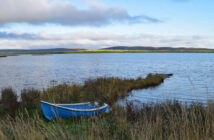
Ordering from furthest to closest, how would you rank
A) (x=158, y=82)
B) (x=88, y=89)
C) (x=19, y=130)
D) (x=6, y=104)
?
(x=158, y=82) → (x=88, y=89) → (x=6, y=104) → (x=19, y=130)

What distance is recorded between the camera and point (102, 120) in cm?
747

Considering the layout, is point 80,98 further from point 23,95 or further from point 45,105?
point 45,105

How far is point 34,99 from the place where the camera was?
11.7 m

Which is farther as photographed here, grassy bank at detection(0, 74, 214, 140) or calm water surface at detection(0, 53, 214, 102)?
calm water surface at detection(0, 53, 214, 102)

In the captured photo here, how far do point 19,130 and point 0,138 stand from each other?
0.40 metres

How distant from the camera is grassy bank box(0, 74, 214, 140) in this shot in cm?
432

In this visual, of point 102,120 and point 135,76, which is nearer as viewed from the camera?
point 102,120

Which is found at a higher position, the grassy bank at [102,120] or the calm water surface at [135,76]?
the grassy bank at [102,120]

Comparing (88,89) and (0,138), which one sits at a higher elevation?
(0,138)

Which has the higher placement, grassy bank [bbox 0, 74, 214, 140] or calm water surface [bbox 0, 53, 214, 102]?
grassy bank [bbox 0, 74, 214, 140]

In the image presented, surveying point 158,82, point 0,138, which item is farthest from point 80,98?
point 158,82

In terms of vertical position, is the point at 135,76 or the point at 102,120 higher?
the point at 102,120

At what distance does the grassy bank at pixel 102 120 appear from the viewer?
4320 millimetres

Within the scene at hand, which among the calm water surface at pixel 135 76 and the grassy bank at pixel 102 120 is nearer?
the grassy bank at pixel 102 120
